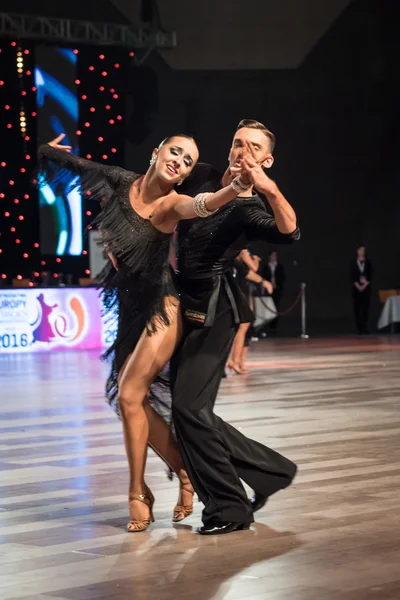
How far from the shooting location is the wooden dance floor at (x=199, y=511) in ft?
12.9

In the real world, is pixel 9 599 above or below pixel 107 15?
below

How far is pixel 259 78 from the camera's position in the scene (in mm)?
23938

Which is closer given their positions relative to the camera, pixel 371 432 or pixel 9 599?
pixel 9 599

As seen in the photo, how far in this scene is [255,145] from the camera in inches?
186

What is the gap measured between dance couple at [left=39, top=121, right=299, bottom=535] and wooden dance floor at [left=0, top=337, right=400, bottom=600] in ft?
0.67

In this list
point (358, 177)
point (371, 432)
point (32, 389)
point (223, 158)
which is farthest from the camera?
point (358, 177)

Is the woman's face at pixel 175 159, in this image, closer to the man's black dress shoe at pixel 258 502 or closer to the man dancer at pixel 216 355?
the man dancer at pixel 216 355

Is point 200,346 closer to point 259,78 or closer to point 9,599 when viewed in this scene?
point 9,599

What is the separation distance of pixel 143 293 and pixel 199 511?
111cm

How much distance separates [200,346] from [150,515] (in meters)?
0.76

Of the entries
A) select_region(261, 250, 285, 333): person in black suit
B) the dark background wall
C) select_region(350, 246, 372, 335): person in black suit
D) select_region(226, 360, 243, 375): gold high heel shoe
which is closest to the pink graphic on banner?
select_region(226, 360, 243, 375): gold high heel shoe

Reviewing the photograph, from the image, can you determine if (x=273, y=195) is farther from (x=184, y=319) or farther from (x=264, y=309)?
(x=264, y=309)

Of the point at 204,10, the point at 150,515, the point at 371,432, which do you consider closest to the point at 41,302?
the point at 204,10

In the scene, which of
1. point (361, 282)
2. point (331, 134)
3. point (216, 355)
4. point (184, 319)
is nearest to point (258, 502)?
point (216, 355)
